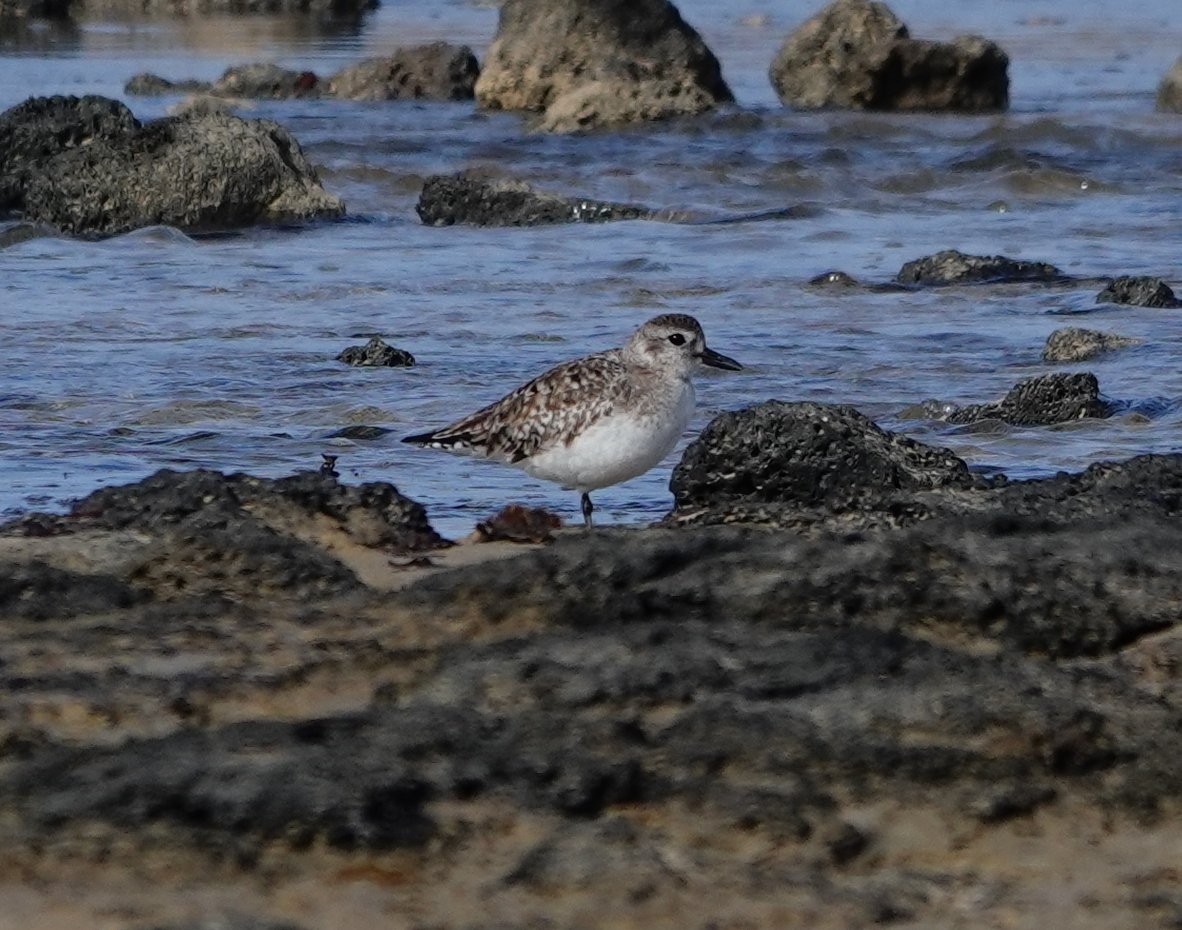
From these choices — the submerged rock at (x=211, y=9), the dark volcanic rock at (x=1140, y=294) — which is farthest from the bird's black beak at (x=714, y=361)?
the submerged rock at (x=211, y=9)

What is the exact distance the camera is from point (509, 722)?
359 centimetres

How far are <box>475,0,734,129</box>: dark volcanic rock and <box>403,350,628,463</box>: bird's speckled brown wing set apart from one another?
17.0m

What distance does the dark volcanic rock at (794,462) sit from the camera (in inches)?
286

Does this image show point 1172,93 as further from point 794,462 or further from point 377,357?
point 794,462

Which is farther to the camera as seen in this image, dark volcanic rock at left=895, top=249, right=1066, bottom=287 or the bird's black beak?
dark volcanic rock at left=895, top=249, right=1066, bottom=287

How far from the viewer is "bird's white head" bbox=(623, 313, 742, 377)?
7.41 metres

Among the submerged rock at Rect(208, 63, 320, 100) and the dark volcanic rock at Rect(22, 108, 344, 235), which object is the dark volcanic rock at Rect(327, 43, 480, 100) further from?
the dark volcanic rock at Rect(22, 108, 344, 235)

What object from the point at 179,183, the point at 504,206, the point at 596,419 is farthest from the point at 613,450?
the point at 179,183

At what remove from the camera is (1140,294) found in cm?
1304

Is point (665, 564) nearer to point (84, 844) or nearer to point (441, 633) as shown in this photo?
point (441, 633)

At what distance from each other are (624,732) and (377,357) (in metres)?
7.69

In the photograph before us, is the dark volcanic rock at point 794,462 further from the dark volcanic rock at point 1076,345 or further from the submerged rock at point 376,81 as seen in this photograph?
the submerged rock at point 376,81

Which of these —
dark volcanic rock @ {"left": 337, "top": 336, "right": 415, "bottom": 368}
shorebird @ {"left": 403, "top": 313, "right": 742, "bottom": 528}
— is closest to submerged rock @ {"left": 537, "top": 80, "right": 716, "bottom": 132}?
dark volcanic rock @ {"left": 337, "top": 336, "right": 415, "bottom": 368}

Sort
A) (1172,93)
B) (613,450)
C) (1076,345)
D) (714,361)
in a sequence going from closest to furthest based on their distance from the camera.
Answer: (613,450), (714,361), (1076,345), (1172,93)
